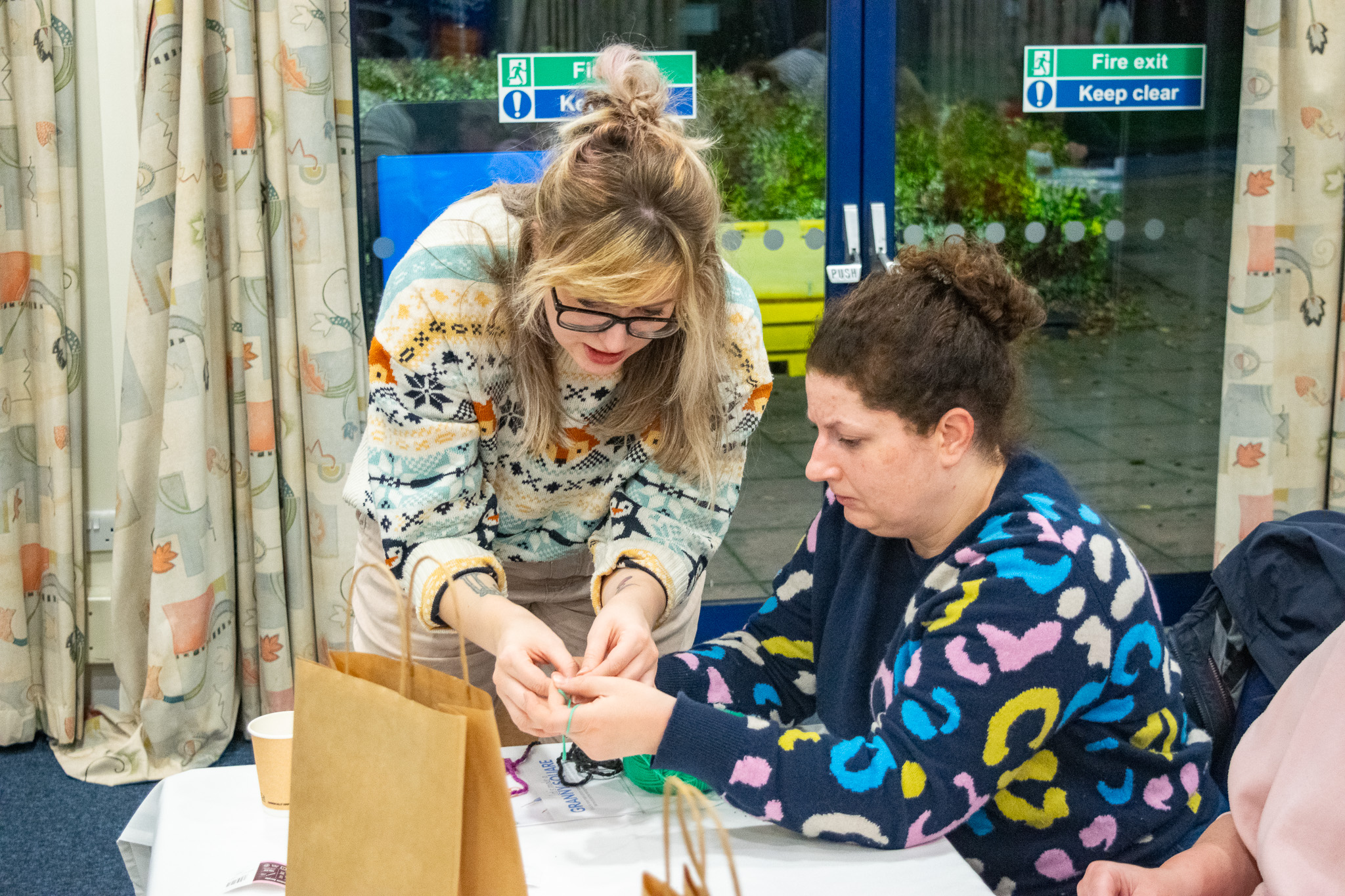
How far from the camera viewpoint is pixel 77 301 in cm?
286

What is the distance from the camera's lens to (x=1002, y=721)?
1200mm

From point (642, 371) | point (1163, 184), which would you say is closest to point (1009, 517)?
point (642, 371)

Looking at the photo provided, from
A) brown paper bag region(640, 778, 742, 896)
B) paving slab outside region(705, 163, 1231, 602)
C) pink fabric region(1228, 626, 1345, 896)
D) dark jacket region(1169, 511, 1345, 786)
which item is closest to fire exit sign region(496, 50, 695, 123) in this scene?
paving slab outside region(705, 163, 1231, 602)

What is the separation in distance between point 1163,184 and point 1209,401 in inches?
26.8

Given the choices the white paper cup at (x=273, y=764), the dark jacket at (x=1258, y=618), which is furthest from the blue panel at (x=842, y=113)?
the white paper cup at (x=273, y=764)

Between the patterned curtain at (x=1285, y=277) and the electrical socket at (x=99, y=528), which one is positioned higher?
the patterned curtain at (x=1285, y=277)

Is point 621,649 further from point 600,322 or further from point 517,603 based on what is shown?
point 517,603

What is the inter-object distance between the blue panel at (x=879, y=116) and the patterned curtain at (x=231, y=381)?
4.27 feet

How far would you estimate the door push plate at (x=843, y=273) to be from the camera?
3.28m

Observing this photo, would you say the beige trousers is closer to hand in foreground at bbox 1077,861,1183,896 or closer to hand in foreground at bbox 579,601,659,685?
hand in foreground at bbox 579,601,659,685

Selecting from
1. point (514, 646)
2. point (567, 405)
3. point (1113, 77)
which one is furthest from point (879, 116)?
point (514, 646)

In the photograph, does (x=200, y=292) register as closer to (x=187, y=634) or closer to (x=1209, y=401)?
(x=187, y=634)

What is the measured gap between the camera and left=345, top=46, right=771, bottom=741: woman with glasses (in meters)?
1.39

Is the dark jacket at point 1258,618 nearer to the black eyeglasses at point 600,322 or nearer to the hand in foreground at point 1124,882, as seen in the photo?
the hand in foreground at point 1124,882
